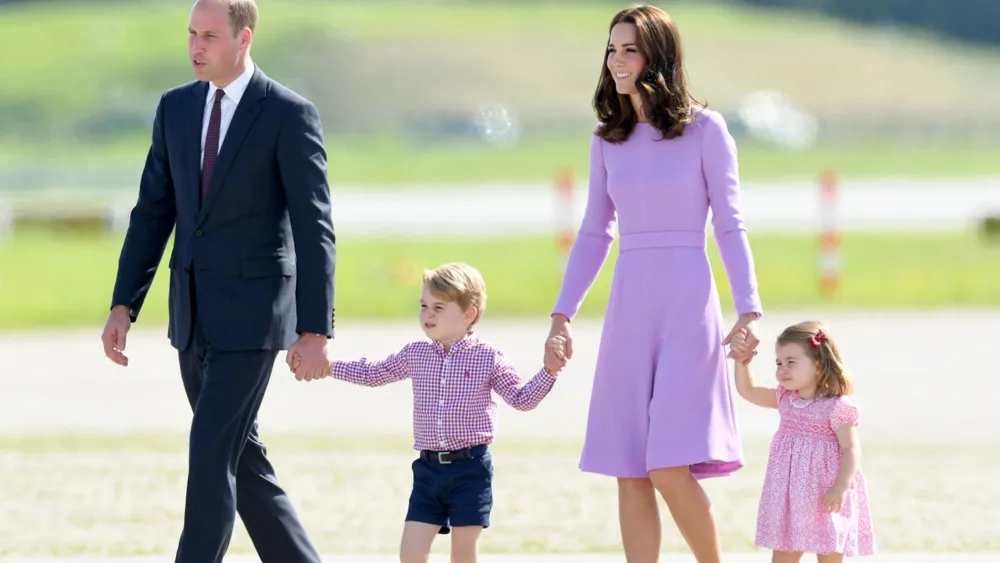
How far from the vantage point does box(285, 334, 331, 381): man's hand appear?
5309mm

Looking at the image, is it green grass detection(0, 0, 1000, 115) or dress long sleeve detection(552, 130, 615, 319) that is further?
green grass detection(0, 0, 1000, 115)

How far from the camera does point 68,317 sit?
56.0 ft

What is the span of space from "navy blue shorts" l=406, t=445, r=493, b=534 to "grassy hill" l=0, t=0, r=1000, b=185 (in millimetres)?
51262

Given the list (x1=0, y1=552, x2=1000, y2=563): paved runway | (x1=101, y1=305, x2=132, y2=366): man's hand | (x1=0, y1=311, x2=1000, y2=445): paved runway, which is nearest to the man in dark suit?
(x1=101, y1=305, x2=132, y2=366): man's hand

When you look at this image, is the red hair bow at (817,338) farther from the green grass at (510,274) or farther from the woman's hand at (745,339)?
the green grass at (510,274)

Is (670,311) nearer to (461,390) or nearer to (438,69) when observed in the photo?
(461,390)

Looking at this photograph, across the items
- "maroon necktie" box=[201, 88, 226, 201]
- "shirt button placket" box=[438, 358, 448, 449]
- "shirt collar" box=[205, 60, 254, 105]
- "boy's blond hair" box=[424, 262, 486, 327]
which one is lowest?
"shirt button placket" box=[438, 358, 448, 449]

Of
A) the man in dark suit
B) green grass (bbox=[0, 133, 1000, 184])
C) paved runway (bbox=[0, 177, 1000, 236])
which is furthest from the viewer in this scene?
green grass (bbox=[0, 133, 1000, 184])

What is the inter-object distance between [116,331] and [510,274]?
14.7m

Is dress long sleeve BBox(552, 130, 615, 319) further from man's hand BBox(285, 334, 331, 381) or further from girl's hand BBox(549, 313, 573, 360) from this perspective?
man's hand BBox(285, 334, 331, 381)

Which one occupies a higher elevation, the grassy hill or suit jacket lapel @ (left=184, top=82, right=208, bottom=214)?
the grassy hill

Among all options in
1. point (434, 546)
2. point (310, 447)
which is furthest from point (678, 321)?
point (310, 447)

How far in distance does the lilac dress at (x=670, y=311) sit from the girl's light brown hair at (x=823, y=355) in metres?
0.19

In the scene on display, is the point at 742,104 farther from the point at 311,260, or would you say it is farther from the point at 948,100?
the point at 311,260
